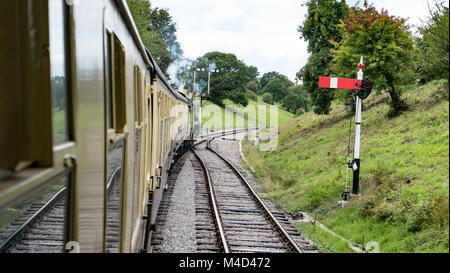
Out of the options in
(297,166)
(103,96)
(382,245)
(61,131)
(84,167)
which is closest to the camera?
(61,131)

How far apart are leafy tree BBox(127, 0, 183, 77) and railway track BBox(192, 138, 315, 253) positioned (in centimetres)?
1544

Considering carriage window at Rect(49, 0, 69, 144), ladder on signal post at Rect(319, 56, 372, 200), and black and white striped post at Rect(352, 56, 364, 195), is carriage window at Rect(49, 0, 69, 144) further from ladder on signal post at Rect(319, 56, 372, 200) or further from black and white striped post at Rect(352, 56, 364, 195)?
black and white striped post at Rect(352, 56, 364, 195)

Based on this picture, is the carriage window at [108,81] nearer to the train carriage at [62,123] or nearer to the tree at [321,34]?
the train carriage at [62,123]

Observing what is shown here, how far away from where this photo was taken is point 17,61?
4.10 feet

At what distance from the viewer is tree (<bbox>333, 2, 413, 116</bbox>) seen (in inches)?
263

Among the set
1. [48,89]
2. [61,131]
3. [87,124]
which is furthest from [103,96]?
[48,89]

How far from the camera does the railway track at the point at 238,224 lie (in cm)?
722

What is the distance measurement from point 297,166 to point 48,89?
13861mm

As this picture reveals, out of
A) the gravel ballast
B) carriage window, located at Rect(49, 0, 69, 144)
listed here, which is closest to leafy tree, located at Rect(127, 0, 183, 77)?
the gravel ballast

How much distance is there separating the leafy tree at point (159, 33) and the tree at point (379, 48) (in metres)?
18.3

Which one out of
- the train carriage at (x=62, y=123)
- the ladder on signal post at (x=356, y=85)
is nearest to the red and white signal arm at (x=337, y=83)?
the ladder on signal post at (x=356, y=85)

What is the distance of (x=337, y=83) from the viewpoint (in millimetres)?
6289
